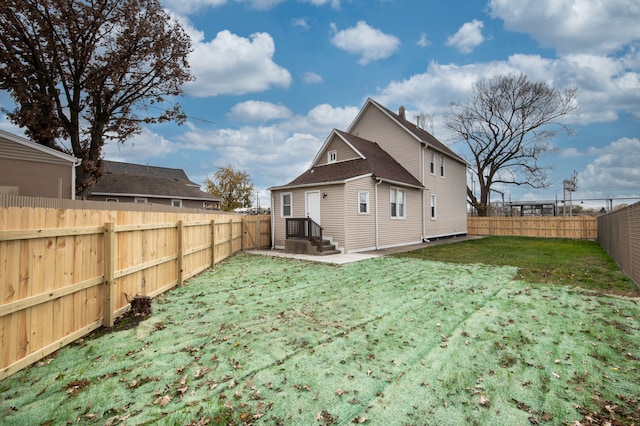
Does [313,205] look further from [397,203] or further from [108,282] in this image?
[108,282]

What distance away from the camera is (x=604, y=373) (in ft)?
10.6

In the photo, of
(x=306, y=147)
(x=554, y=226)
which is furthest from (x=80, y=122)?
(x=554, y=226)

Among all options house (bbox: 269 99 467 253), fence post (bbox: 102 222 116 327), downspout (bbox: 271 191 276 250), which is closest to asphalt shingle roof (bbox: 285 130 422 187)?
house (bbox: 269 99 467 253)

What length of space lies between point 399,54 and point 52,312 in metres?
16.5

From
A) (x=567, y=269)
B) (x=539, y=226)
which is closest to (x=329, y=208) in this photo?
(x=567, y=269)

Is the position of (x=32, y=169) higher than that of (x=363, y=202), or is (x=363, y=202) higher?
(x=32, y=169)

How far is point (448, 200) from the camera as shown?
21672mm

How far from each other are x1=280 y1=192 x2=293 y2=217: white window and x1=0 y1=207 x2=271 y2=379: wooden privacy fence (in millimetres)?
8536

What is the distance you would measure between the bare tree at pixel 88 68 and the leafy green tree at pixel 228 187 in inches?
881

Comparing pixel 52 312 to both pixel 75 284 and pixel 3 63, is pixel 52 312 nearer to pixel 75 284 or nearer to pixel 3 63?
pixel 75 284

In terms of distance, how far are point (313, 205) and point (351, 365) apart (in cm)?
1097

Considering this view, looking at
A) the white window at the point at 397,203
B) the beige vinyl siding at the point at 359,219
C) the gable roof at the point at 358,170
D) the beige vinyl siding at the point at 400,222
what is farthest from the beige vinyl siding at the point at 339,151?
the white window at the point at 397,203

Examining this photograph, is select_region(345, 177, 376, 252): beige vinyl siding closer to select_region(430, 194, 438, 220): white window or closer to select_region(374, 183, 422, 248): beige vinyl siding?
select_region(374, 183, 422, 248): beige vinyl siding

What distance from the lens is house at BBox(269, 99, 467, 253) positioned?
43.8 feet
